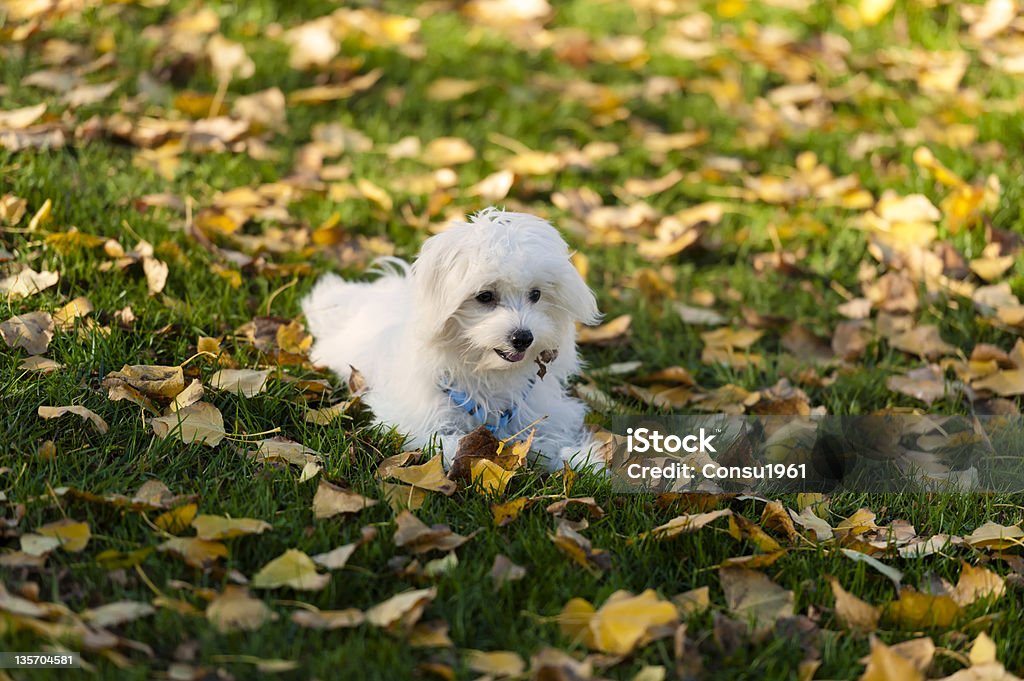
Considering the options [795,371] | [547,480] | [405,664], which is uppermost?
[405,664]

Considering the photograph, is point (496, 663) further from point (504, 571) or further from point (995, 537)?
point (995, 537)

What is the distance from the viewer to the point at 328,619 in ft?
8.93

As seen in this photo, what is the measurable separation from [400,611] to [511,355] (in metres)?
1.10

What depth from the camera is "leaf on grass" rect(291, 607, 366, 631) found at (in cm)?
270

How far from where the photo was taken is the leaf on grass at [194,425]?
3436 mm

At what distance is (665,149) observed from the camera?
256 inches

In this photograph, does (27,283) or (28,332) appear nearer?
(28,332)

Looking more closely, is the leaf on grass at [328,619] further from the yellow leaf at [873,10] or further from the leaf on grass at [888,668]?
the yellow leaf at [873,10]

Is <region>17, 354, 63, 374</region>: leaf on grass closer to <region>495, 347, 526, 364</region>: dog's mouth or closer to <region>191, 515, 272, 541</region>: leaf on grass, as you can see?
<region>191, 515, 272, 541</region>: leaf on grass

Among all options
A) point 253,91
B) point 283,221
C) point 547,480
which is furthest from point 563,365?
point 253,91

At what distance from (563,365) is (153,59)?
362 cm

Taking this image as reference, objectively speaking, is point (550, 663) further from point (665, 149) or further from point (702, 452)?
point (665, 149)

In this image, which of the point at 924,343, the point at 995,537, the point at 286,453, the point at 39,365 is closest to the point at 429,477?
the point at 286,453

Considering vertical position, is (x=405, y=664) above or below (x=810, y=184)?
above
